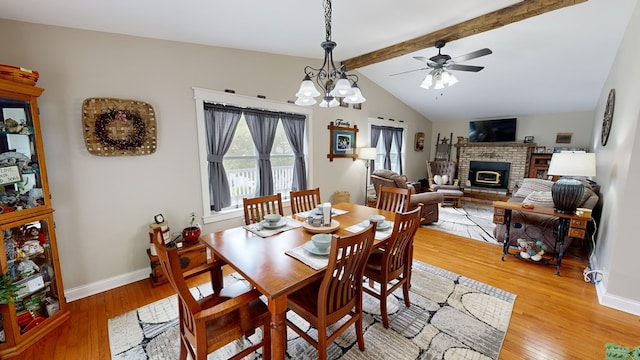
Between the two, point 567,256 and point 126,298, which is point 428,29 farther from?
point 126,298

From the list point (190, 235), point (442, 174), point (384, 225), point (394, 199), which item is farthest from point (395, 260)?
point (442, 174)

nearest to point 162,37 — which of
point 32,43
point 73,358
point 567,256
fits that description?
point 32,43

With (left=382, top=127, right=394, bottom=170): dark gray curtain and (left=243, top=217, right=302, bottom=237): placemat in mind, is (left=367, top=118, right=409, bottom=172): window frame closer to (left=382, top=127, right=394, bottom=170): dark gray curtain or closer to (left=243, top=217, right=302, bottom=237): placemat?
(left=382, top=127, right=394, bottom=170): dark gray curtain

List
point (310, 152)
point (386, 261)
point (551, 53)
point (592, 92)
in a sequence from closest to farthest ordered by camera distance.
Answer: point (386, 261) < point (551, 53) < point (310, 152) < point (592, 92)

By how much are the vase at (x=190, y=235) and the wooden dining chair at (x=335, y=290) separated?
163cm

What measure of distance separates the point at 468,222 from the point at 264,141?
4049mm

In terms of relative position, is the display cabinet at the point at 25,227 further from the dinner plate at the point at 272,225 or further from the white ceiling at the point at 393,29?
the dinner plate at the point at 272,225

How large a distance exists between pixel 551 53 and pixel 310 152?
3.79 metres

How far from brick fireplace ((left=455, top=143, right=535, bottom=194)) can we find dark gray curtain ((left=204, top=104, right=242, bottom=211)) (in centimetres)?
634

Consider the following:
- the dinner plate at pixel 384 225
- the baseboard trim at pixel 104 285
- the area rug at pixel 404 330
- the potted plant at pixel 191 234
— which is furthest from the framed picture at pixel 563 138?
the baseboard trim at pixel 104 285

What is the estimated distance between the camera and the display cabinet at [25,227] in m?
1.72

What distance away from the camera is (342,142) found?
15.3 feet

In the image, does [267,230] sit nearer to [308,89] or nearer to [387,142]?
[308,89]

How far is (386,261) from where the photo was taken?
186 centimetres
